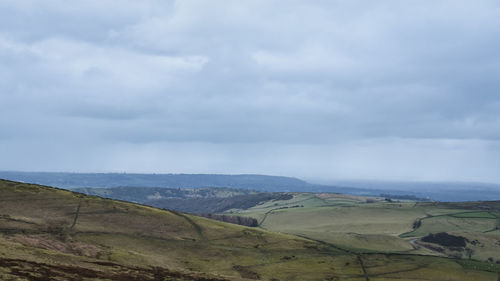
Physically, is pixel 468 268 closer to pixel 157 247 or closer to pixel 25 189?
pixel 157 247

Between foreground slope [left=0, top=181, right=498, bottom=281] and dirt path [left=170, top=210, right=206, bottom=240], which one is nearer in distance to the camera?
foreground slope [left=0, top=181, right=498, bottom=281]

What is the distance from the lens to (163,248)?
12356 cm

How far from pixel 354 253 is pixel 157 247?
218 feet

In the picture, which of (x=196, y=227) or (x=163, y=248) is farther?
(x=196, y=227)

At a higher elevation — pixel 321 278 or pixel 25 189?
pixel 25 189

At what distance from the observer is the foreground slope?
3578 inches

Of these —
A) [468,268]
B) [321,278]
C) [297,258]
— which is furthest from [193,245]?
[468,268]

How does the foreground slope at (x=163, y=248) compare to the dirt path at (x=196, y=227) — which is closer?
the foreground slope at (x=163, y=248)

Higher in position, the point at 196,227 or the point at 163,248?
the point at 196,227

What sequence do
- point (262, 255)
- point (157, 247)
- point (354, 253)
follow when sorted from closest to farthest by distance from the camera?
1. point (157, 247)
2. point (262, 255)
3. point (354, 253)

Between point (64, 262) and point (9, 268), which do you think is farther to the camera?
point (64, 262)

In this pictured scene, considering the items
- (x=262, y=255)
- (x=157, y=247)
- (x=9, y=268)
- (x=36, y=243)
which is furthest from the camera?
(x=262, y=255)

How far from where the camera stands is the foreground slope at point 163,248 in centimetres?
9088

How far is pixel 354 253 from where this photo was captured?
5748 inches
